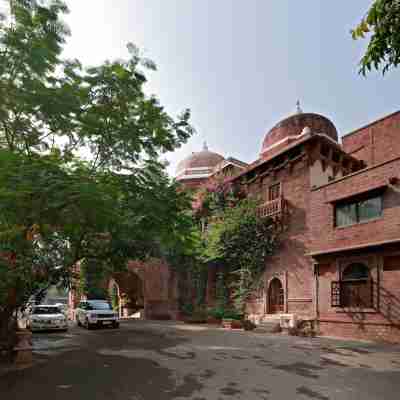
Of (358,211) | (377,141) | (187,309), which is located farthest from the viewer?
(187,309)

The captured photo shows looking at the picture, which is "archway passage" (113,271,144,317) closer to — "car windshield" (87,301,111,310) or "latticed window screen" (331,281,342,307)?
"car windshield" (87,301,111,310)

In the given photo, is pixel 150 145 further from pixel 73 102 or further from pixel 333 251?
pixel 333 251

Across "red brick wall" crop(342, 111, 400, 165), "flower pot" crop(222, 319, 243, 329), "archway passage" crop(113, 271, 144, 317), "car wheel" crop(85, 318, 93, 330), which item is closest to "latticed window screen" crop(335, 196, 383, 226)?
"red brick wall" crop(342, 111, 400, 165)

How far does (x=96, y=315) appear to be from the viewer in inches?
728

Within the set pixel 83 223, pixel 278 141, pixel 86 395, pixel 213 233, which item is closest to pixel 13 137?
pixel 83 223

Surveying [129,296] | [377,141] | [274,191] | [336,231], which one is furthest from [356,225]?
[129,296]

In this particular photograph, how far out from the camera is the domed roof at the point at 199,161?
34.4m

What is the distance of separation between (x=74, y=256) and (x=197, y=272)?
13807 millimetres

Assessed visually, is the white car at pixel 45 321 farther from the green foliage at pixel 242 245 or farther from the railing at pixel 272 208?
the railing at pixel 272 208

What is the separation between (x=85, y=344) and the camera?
12.7 m

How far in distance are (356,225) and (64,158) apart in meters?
11.8

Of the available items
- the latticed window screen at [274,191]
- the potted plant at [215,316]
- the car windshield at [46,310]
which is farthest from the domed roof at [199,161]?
the car windshield at [46,310]

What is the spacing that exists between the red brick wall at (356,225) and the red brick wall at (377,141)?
233 inches

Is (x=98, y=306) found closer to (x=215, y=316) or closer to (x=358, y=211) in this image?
(x=215, y=316)
